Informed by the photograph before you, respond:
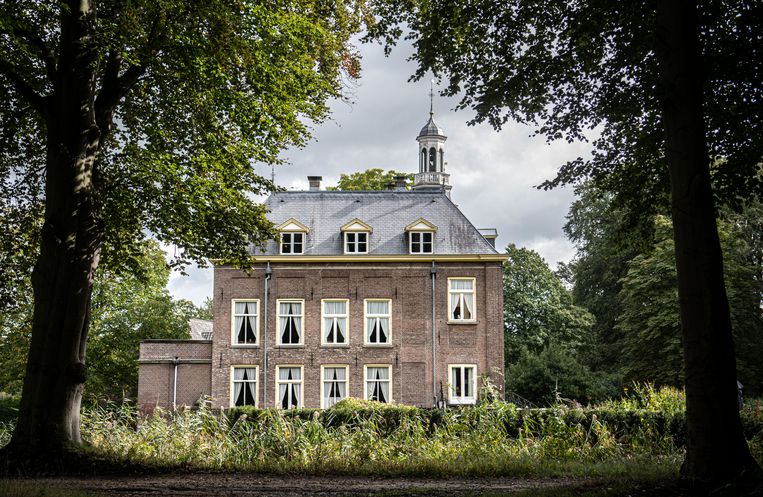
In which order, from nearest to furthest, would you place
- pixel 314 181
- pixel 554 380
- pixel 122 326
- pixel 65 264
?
1. pixel 65 264
2. pixel 554 380
3. pixel 314 181
4. pixel 122 326

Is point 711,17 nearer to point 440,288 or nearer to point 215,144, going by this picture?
point 215,144

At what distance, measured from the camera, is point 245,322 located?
31.5 meters

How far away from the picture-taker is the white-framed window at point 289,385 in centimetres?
3080

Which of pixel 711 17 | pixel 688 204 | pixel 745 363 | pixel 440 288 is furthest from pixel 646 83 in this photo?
pixel 745 363

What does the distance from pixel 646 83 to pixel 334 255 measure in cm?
2176

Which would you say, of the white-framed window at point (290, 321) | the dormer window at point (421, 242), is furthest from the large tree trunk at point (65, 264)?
the dormer window at point (421, 242)

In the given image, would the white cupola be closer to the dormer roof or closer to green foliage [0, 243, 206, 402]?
the dormer roof

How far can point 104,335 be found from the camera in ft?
124

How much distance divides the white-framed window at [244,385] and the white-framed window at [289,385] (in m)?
A: 0.95

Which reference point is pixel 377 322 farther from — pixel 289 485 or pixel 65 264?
pixel 289 485

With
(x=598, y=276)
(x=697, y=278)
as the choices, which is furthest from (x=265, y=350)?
(x=697, y=278)

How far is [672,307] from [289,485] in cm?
2759

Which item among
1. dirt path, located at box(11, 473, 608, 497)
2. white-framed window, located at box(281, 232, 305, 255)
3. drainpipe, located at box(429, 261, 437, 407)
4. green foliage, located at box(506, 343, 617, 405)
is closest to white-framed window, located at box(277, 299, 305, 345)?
white-framed window, located at box(281, 232, 305, 255)

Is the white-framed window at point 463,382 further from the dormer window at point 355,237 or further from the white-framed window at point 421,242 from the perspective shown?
the dormer window at point 355,237
